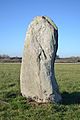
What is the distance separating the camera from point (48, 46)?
15.0 m

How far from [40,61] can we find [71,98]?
2772 millimetres

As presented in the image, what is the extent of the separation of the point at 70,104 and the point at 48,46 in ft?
8.98

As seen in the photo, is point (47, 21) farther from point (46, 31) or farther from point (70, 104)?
point (70, 104)

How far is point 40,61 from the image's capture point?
15.1 meters

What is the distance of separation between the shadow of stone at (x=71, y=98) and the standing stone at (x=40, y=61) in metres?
0.51

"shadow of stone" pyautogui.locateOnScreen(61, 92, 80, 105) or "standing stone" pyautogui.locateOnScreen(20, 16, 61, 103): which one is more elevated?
"standing stone" pyautogui.locateOnScreen(20, 16, 61, 103)

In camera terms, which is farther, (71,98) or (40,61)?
(71,98)

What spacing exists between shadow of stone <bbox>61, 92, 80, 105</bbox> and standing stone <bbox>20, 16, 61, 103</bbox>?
1.66ft

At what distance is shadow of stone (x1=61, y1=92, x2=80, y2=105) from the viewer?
15609 mm

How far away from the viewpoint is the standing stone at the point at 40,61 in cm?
1486

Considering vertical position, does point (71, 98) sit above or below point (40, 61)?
below

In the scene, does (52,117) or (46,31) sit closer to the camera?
(52,117)

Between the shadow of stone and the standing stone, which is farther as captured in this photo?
the shadow of stone

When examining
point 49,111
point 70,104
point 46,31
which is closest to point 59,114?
point 49,111
